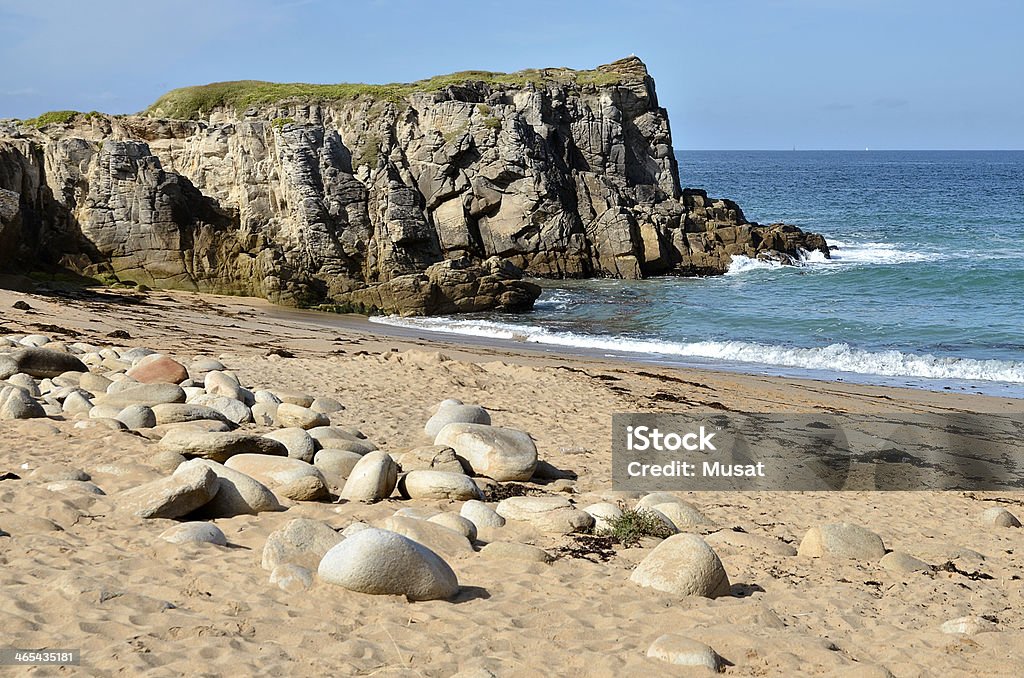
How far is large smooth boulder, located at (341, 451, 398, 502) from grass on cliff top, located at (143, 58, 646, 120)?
3438 centimetres

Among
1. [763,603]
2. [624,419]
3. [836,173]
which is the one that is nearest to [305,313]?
[624,419]

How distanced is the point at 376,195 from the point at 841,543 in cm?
2611

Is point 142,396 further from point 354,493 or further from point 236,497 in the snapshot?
point 236,497

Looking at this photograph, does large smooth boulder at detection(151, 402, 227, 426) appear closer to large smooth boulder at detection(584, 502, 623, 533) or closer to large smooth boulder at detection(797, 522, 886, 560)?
large smooth boulder at detection(584, 502, 623, 533)

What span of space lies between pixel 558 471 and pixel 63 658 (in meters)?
6.32

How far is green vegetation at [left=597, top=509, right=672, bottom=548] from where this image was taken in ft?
24.1

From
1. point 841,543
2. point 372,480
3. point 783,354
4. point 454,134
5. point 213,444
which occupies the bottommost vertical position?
point 783,354

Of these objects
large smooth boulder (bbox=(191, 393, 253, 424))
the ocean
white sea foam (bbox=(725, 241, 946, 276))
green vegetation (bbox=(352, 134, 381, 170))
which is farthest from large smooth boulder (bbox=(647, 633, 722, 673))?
white sea foam (bbox=(725, 241, 946, 276))

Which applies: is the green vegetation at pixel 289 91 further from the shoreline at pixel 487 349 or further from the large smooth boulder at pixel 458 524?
the large smooth boulder at pixel 458 524

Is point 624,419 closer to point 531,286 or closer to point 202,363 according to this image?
point 202,363

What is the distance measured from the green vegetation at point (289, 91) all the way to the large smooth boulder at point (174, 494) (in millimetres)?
35422

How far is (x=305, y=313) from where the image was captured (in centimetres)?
2698

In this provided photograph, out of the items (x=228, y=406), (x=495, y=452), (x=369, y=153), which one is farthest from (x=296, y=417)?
(x=369, y=153)

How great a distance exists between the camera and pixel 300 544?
610 cm
